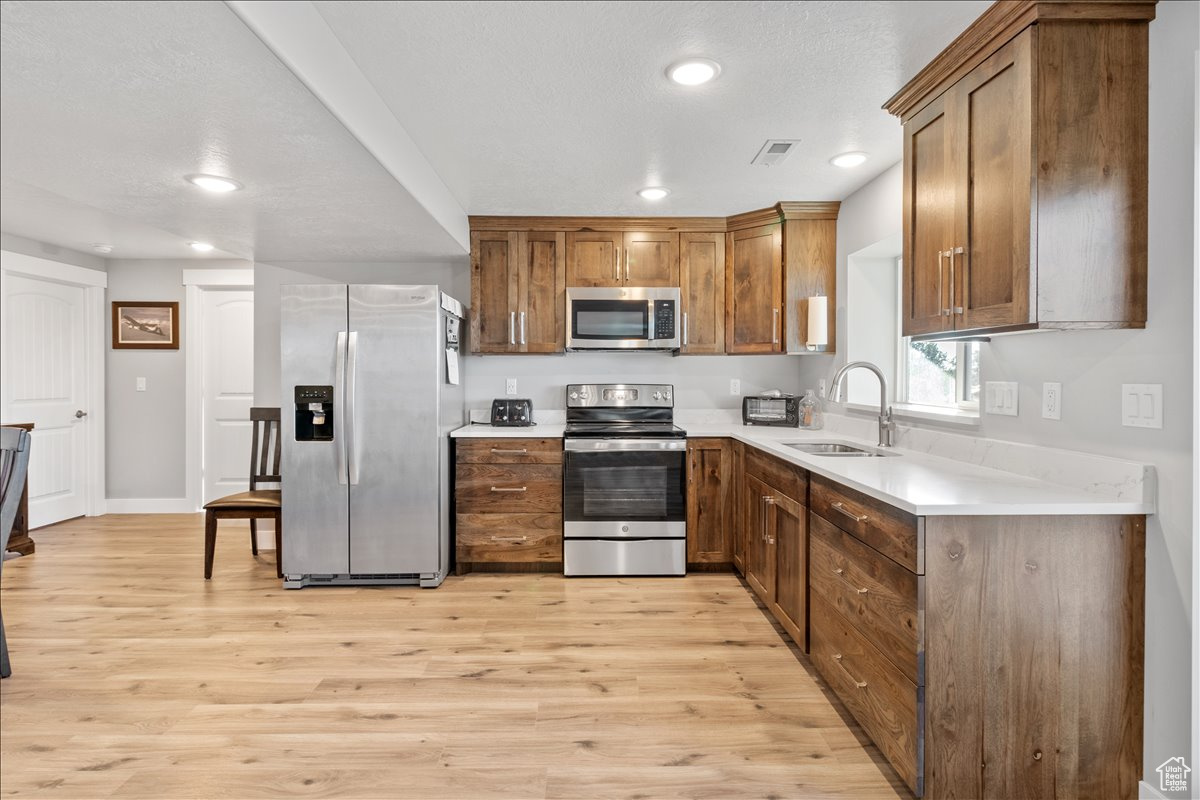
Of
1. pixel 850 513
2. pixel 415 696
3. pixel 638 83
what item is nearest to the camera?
pixel 850 513

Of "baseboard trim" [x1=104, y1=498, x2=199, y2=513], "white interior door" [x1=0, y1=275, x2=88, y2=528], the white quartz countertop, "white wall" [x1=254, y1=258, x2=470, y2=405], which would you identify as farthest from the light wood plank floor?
"baseboard trim" [x1=104, y1=498, x2=199, y2=513]

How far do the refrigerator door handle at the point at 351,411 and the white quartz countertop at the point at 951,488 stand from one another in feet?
7.18

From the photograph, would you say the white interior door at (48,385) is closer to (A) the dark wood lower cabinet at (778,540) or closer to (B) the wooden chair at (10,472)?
(B) the wooden chair at (10,472)

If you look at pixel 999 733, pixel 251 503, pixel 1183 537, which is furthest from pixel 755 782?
pixel 251 503

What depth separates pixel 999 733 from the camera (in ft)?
5.45

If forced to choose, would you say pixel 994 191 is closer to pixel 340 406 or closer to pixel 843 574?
pixel 843 574

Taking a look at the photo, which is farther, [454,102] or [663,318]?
[663,318]

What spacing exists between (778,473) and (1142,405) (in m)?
1.45

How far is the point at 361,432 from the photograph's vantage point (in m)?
3.58

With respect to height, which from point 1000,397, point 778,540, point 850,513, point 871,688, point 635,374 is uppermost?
point 635,374

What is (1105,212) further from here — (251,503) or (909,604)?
(251,503)

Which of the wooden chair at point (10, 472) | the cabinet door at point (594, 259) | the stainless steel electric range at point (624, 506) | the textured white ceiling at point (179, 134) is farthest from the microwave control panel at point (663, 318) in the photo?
the wooden chair at point (10, 472)

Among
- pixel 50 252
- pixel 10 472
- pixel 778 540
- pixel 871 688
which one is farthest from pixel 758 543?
pixel 50 252

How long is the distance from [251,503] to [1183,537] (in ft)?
13.3
